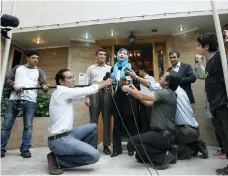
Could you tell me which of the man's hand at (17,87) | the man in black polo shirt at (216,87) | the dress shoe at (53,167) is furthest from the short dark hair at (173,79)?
the man's hand at (17,87)

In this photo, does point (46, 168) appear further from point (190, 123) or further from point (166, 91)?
point (190, 123)

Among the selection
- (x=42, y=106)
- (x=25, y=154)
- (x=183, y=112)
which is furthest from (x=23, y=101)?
(x=183, y=112)

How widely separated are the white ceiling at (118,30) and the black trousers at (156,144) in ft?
8.75

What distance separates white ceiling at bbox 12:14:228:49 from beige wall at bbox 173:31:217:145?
0.22 meters

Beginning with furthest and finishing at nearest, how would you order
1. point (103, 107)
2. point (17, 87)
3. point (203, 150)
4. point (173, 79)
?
point (103, 107)
point (17, 87)
point (203, 150)
point (173, 79)

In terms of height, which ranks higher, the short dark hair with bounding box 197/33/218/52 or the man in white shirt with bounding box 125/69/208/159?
the short dark hair with bounding box 197/33/218/52

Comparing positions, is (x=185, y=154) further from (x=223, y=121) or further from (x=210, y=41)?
(x=210, y=41)

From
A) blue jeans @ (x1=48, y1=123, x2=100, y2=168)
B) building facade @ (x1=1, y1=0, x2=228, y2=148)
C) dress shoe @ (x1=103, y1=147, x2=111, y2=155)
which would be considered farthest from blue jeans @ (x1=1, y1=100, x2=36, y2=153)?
dress shoe @ (x1=103, y1=147, x2=111, y2=155)

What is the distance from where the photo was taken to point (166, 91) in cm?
232

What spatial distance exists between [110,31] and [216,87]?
299 cm

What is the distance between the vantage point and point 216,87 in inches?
82.4

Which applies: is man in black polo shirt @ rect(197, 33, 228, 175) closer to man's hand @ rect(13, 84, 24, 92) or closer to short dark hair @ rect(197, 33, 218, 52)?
short dark hair @ rect(197, 33, 218, 52)

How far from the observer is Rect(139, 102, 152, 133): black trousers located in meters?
3.09

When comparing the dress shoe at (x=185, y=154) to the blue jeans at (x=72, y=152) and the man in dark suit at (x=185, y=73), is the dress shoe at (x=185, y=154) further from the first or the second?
the blue jeans at (x=72, y=152)
